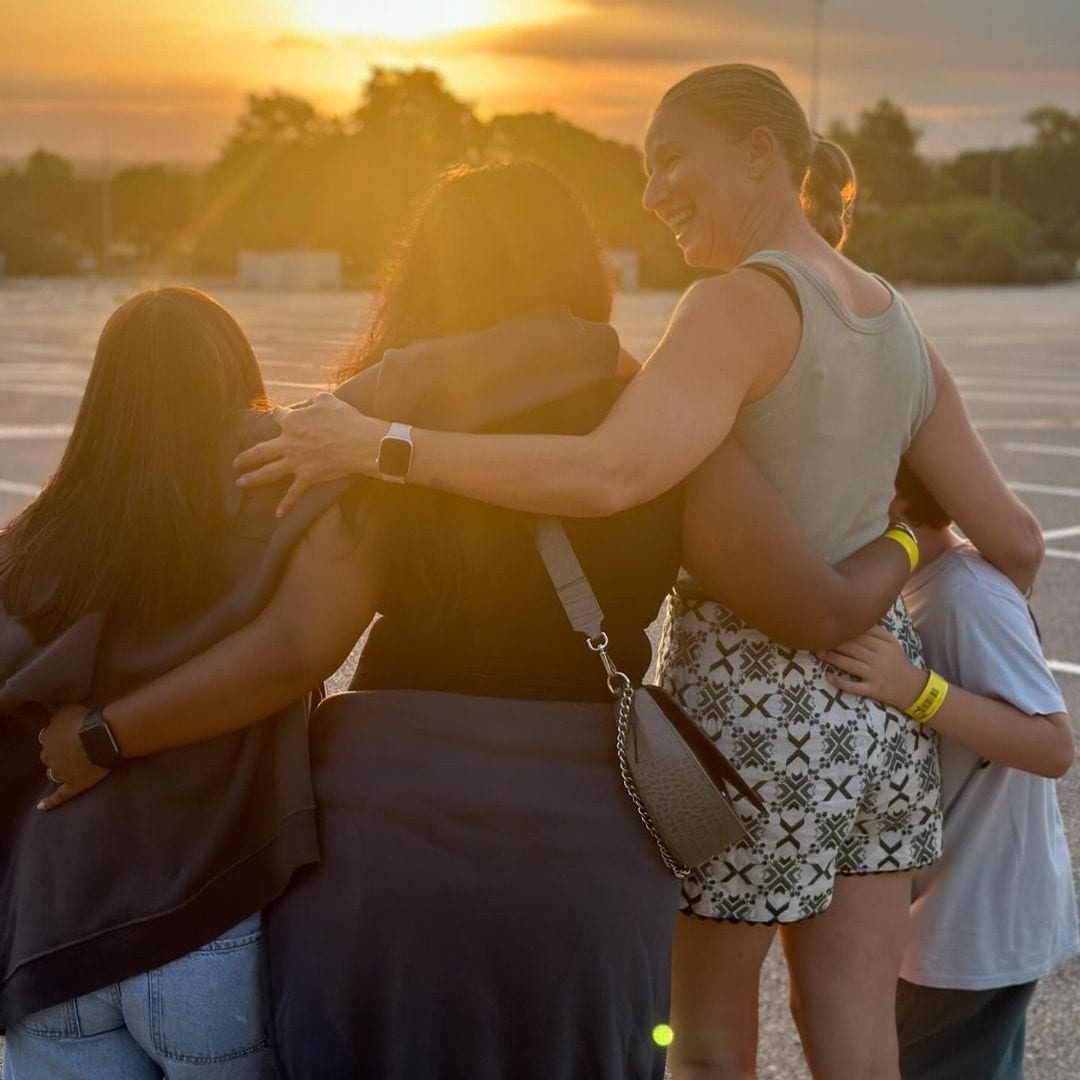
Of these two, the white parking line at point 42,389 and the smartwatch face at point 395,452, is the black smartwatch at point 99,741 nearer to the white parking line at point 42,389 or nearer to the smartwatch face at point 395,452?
the smartwatch face at point 395,452

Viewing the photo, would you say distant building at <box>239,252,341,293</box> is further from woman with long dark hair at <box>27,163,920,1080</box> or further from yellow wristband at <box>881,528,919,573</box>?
woman with long dark hair at <box>27,163,920,1080</box>

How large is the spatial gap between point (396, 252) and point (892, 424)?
75 centimetres

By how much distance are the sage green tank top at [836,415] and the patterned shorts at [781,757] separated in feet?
0.63

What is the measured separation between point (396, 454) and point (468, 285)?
0.24 m

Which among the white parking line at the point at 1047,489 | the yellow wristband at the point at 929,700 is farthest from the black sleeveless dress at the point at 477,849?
the white parking line at the point at 1047,489

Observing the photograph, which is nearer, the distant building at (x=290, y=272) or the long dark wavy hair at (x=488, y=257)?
the long dark wavy hair at (x=488, y=257)

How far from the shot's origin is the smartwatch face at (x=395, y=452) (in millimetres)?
1973

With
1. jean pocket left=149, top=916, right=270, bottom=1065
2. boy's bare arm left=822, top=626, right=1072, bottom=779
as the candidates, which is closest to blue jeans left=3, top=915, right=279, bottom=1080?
jean pocket left=149, top=916, right=270, bottom=1065

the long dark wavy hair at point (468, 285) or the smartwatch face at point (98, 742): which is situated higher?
the long dark wavy hair at point (468, 285)

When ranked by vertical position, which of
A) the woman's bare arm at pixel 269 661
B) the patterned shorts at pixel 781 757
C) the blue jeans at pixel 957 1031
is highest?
the woman's bare arm at pixel 269 661

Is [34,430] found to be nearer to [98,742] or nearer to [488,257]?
[98,742]

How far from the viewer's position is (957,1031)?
103 inches

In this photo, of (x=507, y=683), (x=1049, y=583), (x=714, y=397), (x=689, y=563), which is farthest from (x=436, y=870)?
(x=1049, y=583)

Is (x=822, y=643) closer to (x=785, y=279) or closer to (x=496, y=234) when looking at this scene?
(x=785, y=279)
